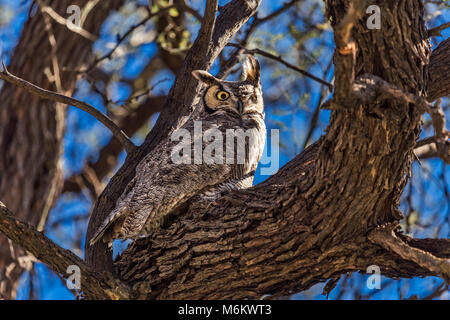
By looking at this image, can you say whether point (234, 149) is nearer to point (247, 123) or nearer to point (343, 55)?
point (247, 123)

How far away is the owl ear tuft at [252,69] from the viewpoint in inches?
182

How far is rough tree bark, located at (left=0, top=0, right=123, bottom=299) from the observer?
239 inches

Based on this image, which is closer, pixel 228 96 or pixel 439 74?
pixel 439 74

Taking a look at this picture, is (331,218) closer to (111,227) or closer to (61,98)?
(111,227)

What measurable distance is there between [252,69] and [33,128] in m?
2.99

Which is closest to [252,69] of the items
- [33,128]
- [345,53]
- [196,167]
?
[196,167]

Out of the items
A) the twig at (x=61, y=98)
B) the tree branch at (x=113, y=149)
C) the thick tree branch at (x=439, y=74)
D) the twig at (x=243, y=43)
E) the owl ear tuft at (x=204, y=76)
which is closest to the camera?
the thick tree branch at (x=439, y=74)

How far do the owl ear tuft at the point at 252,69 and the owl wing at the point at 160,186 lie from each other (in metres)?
0.94

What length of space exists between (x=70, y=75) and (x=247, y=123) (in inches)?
114

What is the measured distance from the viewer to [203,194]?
3734 mm

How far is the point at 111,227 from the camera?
140 inches
